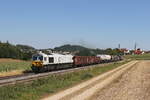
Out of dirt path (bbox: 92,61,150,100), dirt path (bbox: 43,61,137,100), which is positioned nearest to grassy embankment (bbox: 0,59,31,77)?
dirt path (bbox: 43,61,137,100)

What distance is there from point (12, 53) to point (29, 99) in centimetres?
11162

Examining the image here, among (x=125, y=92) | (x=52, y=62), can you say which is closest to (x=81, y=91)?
(x=125, y=92)

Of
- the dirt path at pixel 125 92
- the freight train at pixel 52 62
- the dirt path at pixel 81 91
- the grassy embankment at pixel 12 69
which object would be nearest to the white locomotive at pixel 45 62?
the freight train at pixel 52 62

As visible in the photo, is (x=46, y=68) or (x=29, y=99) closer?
(x=29, y=99)

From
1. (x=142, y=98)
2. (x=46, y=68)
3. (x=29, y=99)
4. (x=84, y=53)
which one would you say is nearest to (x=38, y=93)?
(x=29, y=99)

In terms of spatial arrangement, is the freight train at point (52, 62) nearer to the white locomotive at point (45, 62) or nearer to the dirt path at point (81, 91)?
the white locomotive at point (45, 62)

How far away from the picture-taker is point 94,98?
877 inches

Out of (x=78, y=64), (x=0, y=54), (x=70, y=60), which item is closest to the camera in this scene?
(x=70, y=60)

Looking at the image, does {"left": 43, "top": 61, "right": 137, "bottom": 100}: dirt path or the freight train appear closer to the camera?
{"left": 43, "top": 61, "right": 137, "bottom": 100}: dirt path

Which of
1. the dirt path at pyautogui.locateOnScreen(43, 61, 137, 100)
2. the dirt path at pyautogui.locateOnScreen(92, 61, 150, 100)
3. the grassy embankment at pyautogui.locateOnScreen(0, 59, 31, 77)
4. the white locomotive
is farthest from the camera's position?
the white locomotive

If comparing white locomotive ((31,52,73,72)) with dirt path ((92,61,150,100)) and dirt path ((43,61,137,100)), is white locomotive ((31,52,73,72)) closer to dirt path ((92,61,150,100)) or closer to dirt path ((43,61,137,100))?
dirt path ((43,61,137,100))

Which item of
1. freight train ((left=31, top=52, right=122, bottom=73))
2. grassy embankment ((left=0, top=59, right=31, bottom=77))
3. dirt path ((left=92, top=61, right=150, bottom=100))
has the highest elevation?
freight train ((left=31, top=52, right=122, bottom=73))

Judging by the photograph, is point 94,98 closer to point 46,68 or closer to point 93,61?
point 46,68

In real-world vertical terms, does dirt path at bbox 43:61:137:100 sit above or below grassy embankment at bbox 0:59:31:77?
below
